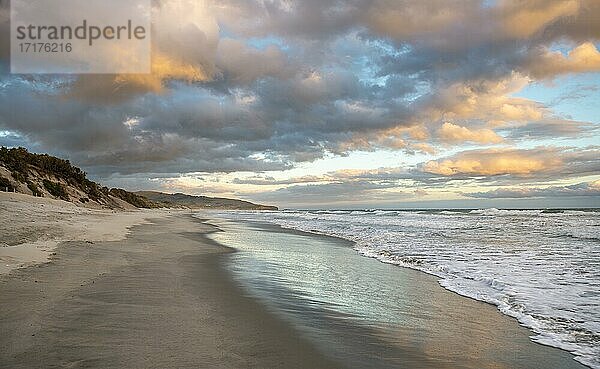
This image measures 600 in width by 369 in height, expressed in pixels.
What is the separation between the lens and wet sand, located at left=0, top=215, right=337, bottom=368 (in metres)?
4.13

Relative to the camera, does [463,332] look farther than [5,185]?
No

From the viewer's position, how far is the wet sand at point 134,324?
13.6 ft

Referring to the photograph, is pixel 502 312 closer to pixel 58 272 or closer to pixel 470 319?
pixel 470 319

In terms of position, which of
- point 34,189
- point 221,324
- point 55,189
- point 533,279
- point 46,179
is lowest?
point 533,279

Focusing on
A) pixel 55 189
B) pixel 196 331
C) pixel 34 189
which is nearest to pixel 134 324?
pixel 196 331

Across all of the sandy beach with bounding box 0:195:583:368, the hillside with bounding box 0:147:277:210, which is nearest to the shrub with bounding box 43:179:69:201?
the hillside with bounding box 0:147:277:210

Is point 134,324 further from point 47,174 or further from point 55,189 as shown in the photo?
point 47,174

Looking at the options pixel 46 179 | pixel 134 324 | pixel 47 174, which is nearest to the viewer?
pixel 134 324

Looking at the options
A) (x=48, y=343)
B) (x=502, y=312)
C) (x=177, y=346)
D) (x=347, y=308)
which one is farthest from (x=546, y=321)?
(x=48, y=343)

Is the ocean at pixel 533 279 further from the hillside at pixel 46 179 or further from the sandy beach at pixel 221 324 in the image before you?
the hillside at pixel 46 179

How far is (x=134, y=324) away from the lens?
520 centimetres

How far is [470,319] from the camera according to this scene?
6.37 m

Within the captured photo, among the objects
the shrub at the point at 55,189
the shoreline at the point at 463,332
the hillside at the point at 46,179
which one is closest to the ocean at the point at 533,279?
the shoreline at the point at 463,332

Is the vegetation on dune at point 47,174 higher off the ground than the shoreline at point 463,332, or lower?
higher
